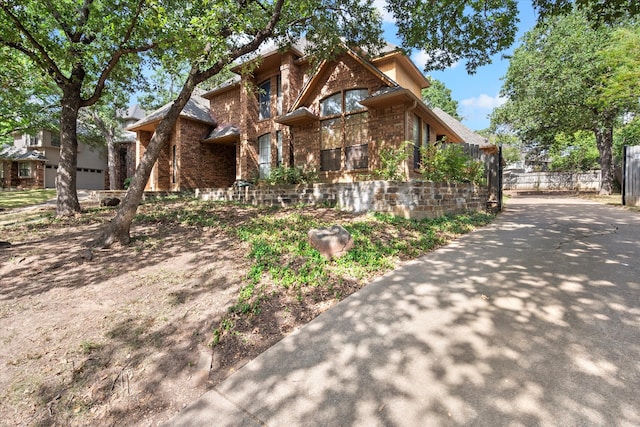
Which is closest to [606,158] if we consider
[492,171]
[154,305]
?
[492,171]

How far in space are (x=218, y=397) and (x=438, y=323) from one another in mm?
2049

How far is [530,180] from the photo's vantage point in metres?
29.2

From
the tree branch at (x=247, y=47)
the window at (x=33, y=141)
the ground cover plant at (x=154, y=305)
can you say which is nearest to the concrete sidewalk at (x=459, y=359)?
the ground cover plant at (x=154, y=305)

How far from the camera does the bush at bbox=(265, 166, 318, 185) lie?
407 inches

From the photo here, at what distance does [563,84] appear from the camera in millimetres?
17656

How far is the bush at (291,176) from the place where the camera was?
10328 millimetres

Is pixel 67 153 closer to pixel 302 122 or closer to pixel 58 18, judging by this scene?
pixel 58 18

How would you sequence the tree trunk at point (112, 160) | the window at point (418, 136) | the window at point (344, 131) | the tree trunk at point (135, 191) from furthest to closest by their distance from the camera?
the tree trunk at point (112, 160)
the window at point (344, 131)
the window at point (418, 136)
the tree trunk at point (135, 191)

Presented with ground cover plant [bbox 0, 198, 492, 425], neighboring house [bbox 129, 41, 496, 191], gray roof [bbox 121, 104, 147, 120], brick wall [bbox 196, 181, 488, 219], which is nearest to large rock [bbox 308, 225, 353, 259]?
ground cover plant [bbox 0, 198, 492, 425]

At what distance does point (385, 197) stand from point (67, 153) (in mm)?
10610

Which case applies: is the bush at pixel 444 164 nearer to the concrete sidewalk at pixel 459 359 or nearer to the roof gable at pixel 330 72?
the roof gable at pixel 330 72

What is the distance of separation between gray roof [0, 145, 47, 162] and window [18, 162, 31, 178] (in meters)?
0.80

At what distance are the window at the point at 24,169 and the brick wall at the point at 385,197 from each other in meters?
27.4

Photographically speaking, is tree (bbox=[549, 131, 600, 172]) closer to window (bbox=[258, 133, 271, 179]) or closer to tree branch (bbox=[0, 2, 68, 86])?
window (bbox=[258, 133, 271, 179])
